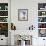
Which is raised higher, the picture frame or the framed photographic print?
the framed photographic print

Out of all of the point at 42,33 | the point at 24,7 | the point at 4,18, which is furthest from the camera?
the point at 4,18

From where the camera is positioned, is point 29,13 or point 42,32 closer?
point 29,13

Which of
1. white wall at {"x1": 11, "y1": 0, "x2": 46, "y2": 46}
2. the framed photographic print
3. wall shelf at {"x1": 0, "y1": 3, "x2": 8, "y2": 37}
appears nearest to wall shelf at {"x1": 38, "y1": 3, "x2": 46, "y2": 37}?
white wall at {"x1": 11, "y1": 0, "x2": 46, "y2": 46}

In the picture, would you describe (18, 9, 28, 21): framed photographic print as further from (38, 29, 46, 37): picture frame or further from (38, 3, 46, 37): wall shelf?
(38, 29, 46, 37): picture frame

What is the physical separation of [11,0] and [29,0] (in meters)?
0.95

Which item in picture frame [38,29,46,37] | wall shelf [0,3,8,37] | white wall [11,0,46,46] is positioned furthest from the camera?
wall shelf [0,3,8,37]

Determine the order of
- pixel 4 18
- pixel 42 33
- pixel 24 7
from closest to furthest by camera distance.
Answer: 1. pixel 24 7
2. pixel 42 33
3. pixel 4 18

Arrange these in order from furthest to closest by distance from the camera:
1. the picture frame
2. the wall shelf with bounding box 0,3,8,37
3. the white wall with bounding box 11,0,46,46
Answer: the wall shelf with bounding box 0,3,8,37
the picture frame
the white wall with bounding box 11,0,46,46

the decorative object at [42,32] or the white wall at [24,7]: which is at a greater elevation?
the white wall at [24,7]

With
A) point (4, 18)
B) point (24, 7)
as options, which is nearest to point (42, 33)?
point (24, 7)

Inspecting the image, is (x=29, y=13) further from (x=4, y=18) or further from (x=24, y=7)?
(x=4, y=18)

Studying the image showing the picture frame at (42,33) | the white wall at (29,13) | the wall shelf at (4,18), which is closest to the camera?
the white wall at (29,13)

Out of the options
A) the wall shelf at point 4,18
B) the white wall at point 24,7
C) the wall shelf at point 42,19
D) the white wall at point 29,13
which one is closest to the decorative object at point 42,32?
the wall shelf at point 42,19

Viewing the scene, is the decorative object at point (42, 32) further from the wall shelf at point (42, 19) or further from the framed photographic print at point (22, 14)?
the framed photographic print at point (22, 14)
